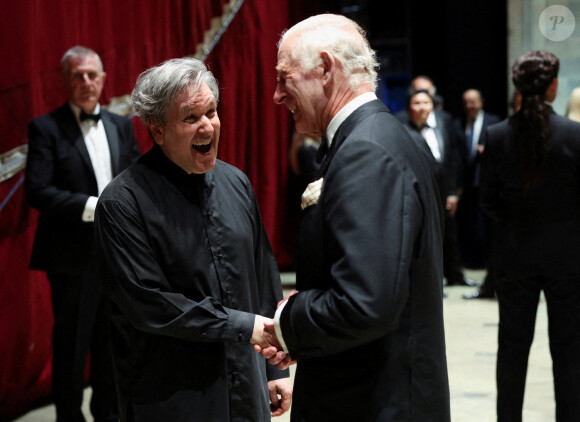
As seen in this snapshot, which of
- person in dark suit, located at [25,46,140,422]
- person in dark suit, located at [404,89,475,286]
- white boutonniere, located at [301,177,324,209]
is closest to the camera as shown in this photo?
white boutonniere, located at [301,177,324,209]

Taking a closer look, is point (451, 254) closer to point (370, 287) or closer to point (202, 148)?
point (202, 148)

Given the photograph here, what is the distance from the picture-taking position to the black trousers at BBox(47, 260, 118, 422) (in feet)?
11.8

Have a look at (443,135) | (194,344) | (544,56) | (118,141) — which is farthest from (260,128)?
(194,344)

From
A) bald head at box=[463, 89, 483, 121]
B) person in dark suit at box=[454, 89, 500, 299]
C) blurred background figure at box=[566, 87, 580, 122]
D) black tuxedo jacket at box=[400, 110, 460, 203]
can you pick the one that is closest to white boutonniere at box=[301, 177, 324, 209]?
blurred background figure at box=[566, 87, 580, 122]

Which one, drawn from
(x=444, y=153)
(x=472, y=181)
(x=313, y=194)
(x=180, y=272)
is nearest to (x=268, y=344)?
(x=180, y=272)

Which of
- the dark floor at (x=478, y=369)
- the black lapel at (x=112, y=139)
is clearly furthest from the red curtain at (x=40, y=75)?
the black lapel at (x=112, y=139)

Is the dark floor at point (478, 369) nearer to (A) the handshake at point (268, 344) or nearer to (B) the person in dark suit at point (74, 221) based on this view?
(B) the person in dark suit at point (74, 221)

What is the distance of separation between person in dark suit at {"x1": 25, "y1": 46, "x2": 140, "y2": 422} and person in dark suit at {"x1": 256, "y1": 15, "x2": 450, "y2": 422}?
2.03 meters

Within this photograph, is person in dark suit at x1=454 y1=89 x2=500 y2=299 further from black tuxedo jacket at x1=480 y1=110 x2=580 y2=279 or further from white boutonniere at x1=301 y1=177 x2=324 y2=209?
white boutonniere at x1=301 y1=177 x2=324 y2=209

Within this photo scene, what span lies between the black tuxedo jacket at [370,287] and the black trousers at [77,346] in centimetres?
217

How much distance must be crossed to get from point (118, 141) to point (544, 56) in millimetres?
1955

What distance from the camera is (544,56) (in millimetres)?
3156

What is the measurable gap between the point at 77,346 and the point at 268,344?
1.94 m

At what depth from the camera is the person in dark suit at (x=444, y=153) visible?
6.18 meters
